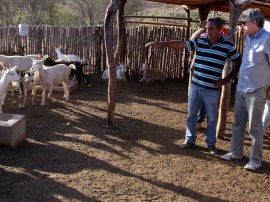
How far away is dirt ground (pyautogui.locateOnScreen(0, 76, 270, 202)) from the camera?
482cm

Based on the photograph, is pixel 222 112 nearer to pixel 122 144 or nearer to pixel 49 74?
pixel 122 144

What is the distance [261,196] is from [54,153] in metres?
3.09

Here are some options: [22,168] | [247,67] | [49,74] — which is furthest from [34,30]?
[247,67]

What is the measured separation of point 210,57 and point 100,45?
8197mm

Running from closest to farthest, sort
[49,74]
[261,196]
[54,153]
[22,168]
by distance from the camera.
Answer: [261,196] → [22,168] → [54,153] → [49,74]

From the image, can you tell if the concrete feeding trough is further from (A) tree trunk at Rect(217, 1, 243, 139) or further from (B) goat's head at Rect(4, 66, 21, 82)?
(A) tree trunk at Rect(217, 1, 243, 139)

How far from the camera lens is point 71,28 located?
13.4m

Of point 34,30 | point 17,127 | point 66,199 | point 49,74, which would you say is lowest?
point 66,199

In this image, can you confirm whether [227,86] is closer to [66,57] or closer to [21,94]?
[21,94]

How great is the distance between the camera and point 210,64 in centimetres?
571

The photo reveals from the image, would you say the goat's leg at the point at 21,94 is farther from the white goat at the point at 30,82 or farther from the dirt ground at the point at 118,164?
the dirt ground at the point at 118,164

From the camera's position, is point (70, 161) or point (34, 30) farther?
point (34, 30)

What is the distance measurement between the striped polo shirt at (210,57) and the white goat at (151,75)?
6.83 meters

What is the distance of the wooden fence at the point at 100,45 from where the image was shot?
13117 millimetres
